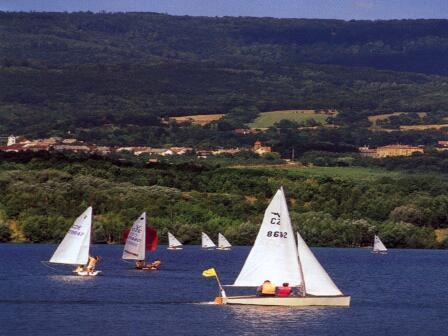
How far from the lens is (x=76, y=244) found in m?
84.8

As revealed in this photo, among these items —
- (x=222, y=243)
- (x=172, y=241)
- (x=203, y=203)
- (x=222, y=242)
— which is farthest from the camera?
(x=203, y=203)

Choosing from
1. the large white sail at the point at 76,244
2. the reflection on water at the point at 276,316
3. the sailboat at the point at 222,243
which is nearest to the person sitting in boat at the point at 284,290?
the reflection on water at the point at 276,316

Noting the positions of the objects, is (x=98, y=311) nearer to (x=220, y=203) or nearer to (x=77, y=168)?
(x=220, y=203)

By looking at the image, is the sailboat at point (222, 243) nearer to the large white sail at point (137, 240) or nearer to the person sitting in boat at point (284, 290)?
the large white sail at point (137, 240)

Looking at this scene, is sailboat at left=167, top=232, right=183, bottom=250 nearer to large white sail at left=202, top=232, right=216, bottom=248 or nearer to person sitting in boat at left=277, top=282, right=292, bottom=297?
large white sail at left=202, top=232, right=216, bottom=248

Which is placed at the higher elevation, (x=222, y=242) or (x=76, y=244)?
(x=76, y=244)

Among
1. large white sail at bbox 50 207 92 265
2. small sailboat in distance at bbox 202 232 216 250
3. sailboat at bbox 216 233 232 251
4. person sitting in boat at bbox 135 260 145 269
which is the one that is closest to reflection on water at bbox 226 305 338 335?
large white sail at bbox 50 207 92 265

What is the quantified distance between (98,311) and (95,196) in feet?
239

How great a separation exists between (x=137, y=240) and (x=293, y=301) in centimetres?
3206

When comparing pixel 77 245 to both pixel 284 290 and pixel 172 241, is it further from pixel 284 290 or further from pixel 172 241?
pixel 172 241

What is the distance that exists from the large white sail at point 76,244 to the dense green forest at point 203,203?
43897 millimetres

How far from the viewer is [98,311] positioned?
64938 mm

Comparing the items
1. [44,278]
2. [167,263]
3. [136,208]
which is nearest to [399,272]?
[167,263]

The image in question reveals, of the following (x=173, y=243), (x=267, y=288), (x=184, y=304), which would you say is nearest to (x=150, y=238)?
(x=184, y=304)
